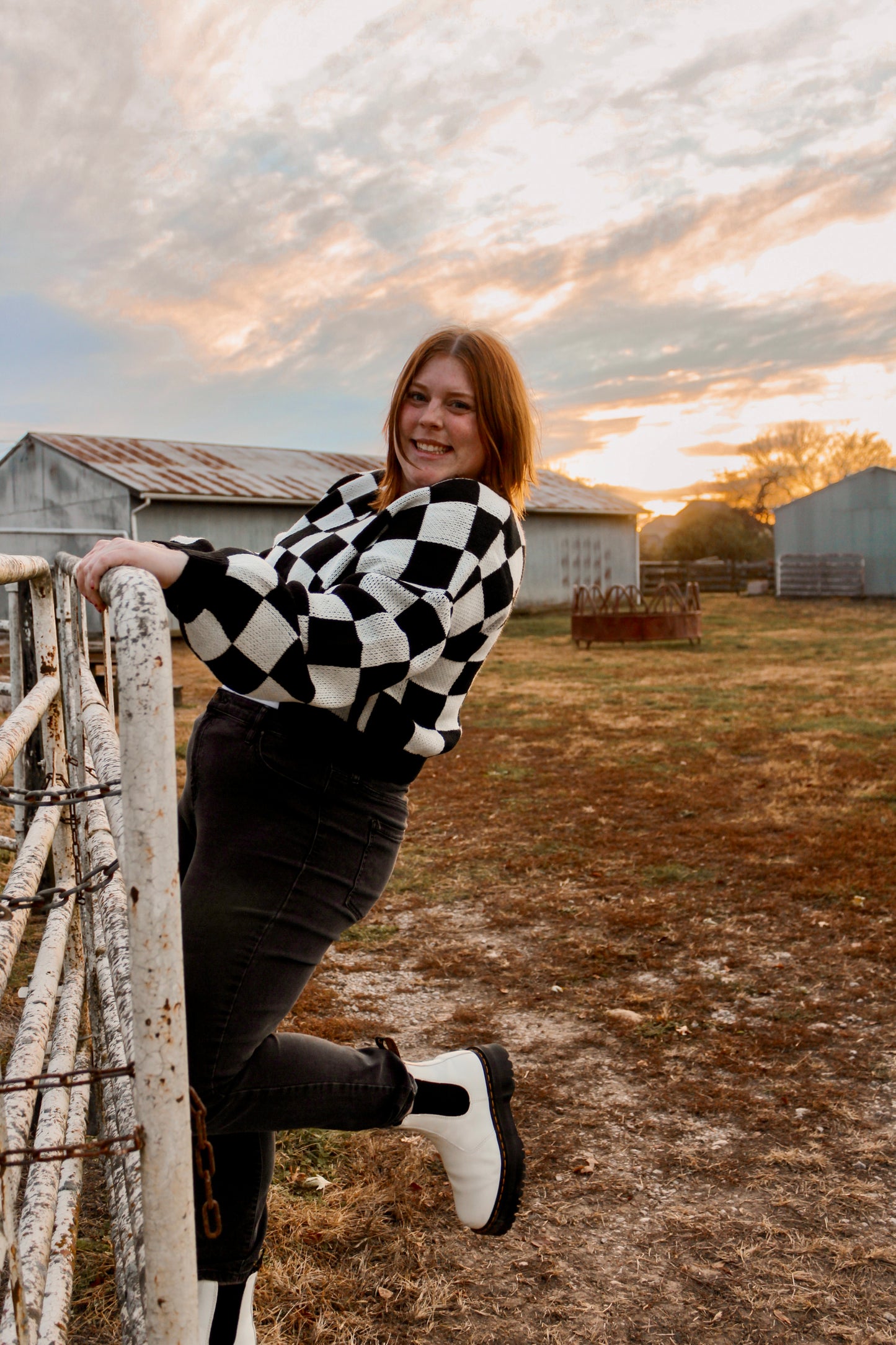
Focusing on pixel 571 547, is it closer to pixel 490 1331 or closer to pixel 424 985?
pixel 424 985

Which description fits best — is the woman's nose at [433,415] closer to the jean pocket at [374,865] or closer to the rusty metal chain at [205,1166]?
the jean pocket at [374,865]

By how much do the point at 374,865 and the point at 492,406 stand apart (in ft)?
2.65

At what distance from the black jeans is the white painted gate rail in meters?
0.14

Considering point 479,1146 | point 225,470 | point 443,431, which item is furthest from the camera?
point 225,470

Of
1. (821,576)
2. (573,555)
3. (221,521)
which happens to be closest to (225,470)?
(221,521)

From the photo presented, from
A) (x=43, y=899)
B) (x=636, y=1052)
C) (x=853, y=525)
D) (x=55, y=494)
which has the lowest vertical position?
(x=636, y=1052)

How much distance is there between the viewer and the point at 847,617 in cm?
2188

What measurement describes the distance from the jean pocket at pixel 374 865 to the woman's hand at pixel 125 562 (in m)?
0.59

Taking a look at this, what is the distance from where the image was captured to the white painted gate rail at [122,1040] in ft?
3.03

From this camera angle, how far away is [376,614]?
4.17ft

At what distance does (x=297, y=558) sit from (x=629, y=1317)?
5.21 ft

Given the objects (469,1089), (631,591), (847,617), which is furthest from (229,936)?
(847,617)

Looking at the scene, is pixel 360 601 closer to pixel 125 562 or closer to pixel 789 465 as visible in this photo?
pixel 125 562

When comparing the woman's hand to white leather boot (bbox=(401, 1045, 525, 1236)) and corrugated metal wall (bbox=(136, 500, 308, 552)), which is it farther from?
corrugated metal wall (bbox=(136, 500, 308, 552))
